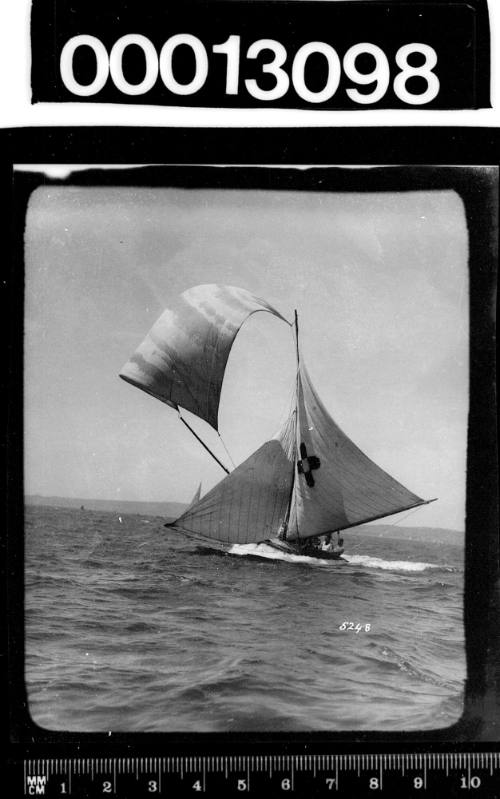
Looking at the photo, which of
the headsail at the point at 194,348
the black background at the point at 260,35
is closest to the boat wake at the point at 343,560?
the headsail at the point at 194,348

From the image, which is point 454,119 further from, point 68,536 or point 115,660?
point 115,660

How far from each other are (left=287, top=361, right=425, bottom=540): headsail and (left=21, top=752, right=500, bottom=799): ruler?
1.68 feet

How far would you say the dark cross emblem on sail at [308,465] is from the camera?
1729mm

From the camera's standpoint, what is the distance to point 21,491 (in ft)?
5.55

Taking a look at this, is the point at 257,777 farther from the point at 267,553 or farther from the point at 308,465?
the point at 308,465

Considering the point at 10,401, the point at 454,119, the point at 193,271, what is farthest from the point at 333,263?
the point at 10,401

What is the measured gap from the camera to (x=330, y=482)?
1728 millimetres

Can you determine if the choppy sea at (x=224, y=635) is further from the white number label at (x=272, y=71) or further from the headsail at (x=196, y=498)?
the white number label at (x=272, y=71)

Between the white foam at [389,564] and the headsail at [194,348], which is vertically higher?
the headsail at [194,348]

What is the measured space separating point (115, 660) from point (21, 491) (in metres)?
0.44

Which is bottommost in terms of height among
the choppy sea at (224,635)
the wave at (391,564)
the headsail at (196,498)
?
the choppy sea at (224,635)

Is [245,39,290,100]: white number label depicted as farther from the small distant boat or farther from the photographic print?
the small distant boat

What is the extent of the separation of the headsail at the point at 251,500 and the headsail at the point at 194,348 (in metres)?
0.13

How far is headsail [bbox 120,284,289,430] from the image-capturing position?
1683 mm
